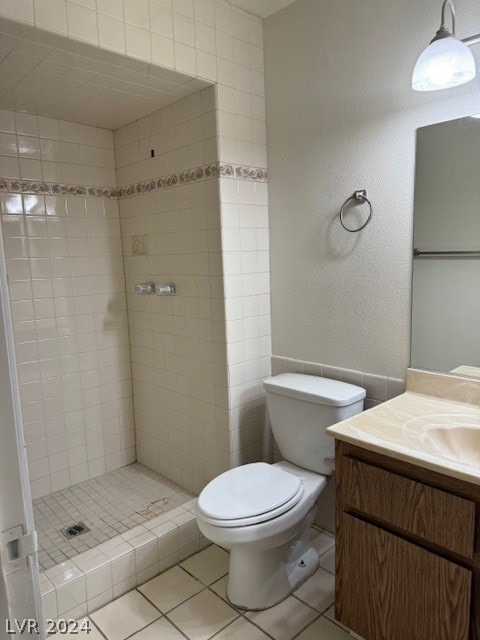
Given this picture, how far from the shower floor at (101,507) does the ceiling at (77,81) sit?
2.02 meters

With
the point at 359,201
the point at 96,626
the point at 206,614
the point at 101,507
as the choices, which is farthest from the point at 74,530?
the point at 359,201

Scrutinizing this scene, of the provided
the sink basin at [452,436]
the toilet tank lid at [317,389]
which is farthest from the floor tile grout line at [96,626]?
the sink basin at [452,436]

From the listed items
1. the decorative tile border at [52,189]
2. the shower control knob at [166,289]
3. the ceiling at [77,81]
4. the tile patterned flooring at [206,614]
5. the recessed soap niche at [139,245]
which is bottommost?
the tile patterned flooring at [206,614]

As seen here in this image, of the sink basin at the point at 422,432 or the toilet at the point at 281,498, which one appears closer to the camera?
the sink basin at the point at 422,432

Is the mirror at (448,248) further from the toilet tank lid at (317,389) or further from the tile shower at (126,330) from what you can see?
the tile shower at (126,330)

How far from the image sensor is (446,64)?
1339 mm

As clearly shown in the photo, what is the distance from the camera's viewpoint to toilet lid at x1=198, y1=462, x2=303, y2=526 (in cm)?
161

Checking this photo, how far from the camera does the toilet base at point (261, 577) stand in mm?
1756

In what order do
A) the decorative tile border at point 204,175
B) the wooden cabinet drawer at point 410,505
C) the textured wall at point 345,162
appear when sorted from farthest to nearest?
the decorative tile border at point 204,175 < the textured wall at point 345,162 < the wooden cabinet drawer at point 410,505

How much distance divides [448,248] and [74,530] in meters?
2.09

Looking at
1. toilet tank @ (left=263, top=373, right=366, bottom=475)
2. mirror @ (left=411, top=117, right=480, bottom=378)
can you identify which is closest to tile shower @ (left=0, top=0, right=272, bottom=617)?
Result: toilet tank @ (left=263, top=373, right=366, bottom=475)

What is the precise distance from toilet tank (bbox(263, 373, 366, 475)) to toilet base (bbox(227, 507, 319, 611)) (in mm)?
350

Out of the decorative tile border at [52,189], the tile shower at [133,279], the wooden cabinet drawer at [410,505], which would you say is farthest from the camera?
the decorative tile border at [52,189]

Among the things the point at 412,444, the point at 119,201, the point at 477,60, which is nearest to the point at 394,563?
the point at 412,444
